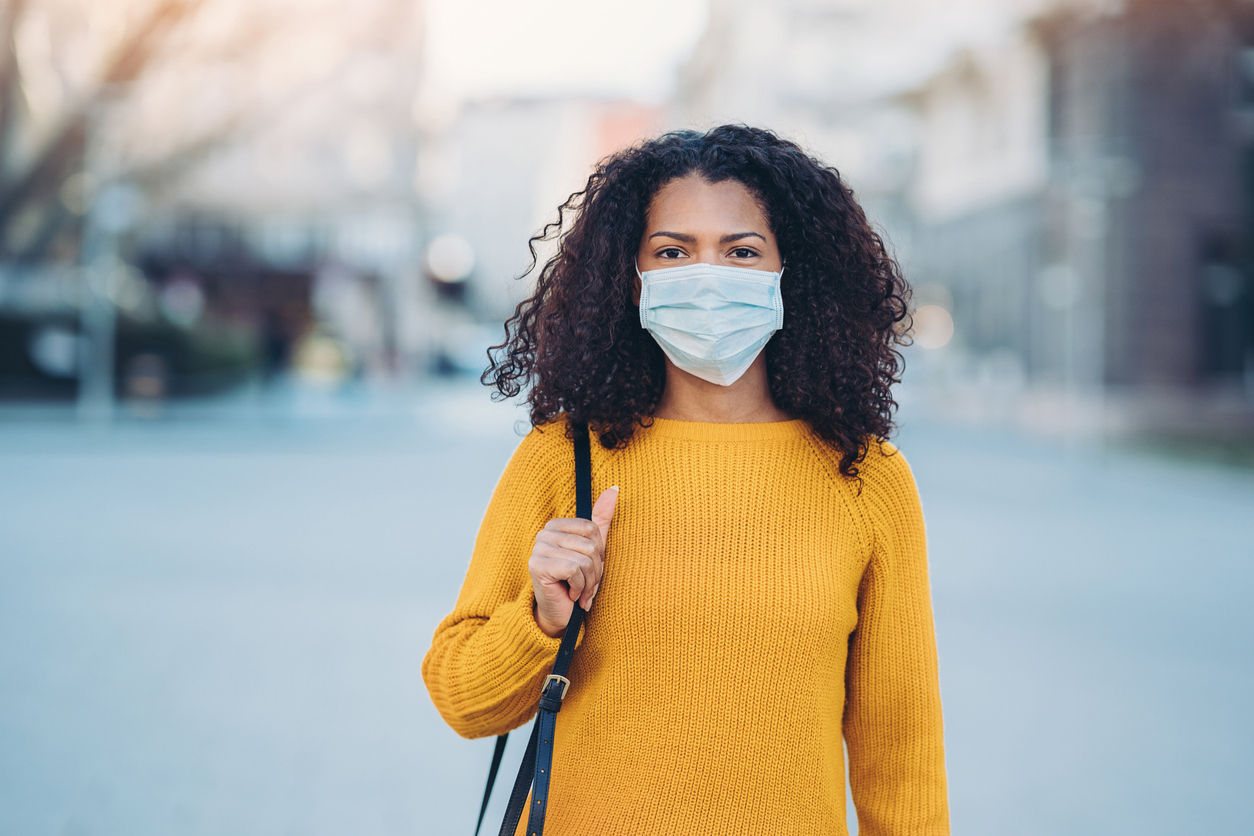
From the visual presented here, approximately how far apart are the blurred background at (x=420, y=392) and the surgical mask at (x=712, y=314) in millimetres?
431

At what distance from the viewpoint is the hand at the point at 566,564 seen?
61.9 inches

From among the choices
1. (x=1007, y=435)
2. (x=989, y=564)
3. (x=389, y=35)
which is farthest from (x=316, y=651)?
(x=389, y=35)

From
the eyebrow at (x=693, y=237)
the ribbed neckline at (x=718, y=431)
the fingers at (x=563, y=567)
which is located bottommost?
the fingers at (x=563, y=567)

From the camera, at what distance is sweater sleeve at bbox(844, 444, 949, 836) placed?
1.76 m

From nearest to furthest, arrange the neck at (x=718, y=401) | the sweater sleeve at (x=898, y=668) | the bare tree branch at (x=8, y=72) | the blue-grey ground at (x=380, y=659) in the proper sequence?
the sweater sleeve at (x=898, y=668) < the neck at (x=718, y=401) < the blue-grey ground at (x=380, y=659) < the bare tree branch at (x=8, y=72)

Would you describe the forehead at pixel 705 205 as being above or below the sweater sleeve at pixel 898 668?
above

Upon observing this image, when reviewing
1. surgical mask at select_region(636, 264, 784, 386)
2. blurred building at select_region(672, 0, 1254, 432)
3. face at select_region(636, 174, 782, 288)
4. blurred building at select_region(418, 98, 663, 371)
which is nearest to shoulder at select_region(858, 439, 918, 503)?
surgical mask at select_region(636, 264, 784, 386)

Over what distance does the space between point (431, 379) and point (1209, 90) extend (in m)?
30.2

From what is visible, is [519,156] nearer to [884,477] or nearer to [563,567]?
[884,477]

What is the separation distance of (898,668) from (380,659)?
405 centimetres

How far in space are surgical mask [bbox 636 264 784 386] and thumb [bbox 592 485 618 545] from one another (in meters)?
0.33

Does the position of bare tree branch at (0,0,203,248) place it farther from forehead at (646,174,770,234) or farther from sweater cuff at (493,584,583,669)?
sweater cuff at (493,584,583,669)

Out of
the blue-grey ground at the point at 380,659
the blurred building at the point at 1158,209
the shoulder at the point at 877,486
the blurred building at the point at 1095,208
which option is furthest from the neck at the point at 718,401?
the blurred building at the point at 1158,209

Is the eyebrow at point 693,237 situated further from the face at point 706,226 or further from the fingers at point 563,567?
the fingers at point 563,567
